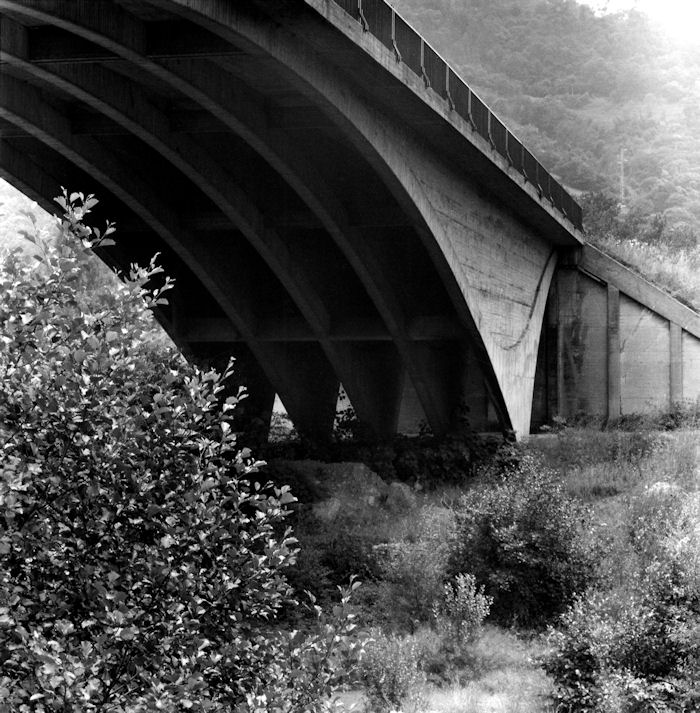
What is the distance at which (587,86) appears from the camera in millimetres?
98000

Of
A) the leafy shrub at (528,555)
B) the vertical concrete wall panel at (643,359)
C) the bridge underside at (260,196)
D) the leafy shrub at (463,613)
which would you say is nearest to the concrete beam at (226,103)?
the bridge underside at (260,196)

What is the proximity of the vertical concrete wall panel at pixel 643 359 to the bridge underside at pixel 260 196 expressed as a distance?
7.99 ft

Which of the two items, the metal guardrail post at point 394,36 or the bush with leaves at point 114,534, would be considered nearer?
the bush with leaves at point 114,534

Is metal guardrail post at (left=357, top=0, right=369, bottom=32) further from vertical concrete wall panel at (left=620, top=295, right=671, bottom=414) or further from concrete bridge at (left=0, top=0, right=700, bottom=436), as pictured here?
vertical concrete wall panel at (left=620, top=295, right=671, bottom=414)

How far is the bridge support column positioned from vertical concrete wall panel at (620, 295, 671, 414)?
4.5 inches

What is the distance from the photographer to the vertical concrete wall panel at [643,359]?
29.4 metres

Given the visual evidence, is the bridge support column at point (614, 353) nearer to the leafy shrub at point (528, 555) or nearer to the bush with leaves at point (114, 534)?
the leafy shrub at point (528, 555)

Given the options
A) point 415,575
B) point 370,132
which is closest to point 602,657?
point 415,575

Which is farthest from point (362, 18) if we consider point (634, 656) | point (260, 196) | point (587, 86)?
point (587, 86)

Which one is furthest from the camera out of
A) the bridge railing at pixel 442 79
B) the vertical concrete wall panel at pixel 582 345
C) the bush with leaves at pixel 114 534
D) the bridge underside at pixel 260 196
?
the vertical concrete wall panel at pixel 582 345

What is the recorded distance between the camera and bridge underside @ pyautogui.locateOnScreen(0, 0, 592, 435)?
15852mm

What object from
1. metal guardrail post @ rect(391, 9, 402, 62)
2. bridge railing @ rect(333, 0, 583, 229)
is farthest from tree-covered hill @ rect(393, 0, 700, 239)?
metal guardrail post @ rect(391, 9, 402, 62)

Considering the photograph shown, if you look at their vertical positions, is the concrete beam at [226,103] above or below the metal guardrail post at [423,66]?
below

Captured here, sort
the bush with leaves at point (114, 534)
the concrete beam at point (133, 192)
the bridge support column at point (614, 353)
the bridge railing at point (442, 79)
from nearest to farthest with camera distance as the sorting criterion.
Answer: the bush with leaves at point (114, 534) < the bridge railing at point (442, 79) < the concrete beam at point (133, 192) < the bridge support column at point (614, 353)
